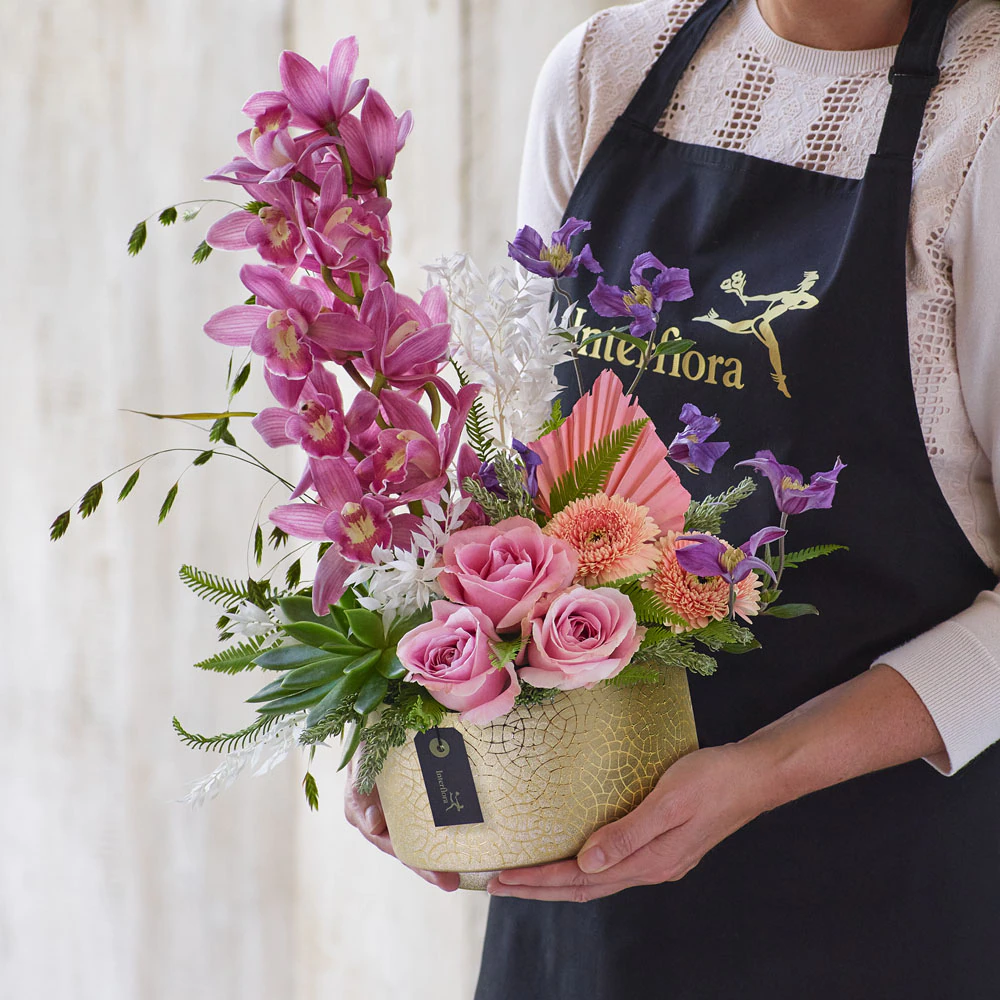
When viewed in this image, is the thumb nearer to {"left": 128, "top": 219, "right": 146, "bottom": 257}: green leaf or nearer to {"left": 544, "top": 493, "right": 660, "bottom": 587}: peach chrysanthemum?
{"left": 544, "top": 493, "right": 660, "bottom": 587}: peach chrysanthemum

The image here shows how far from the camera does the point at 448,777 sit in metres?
0.61

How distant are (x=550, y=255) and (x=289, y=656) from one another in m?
0.27

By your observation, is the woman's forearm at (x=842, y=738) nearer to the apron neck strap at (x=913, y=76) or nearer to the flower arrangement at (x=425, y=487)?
the flower arrangement at (x=425, y=487)

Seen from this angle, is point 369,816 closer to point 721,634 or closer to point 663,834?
point 663,834

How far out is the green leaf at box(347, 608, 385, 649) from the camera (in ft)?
1.91

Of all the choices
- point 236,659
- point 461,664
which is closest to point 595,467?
point 461,664

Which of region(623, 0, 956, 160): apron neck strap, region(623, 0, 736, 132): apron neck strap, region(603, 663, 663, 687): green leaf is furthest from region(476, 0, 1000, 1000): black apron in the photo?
region(603, 663, 663, 687): green leaf

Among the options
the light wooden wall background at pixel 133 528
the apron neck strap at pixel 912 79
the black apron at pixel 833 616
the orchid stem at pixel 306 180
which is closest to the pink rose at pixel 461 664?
the orchid stem at pixel 306 180

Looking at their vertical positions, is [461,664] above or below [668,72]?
below

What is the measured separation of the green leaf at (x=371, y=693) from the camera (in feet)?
1.86

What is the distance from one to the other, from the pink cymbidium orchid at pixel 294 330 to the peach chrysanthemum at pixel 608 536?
142 mm

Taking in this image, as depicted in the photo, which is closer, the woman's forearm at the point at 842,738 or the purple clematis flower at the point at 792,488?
the purple clematis flower at the point at 792,488

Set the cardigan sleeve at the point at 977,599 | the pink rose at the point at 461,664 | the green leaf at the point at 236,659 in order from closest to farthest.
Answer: the pink rose at the point at 461,664, the green leaf at the point at 236,659, the cardigan sleeve at the point at 977,599

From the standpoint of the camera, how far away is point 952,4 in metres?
0.85
